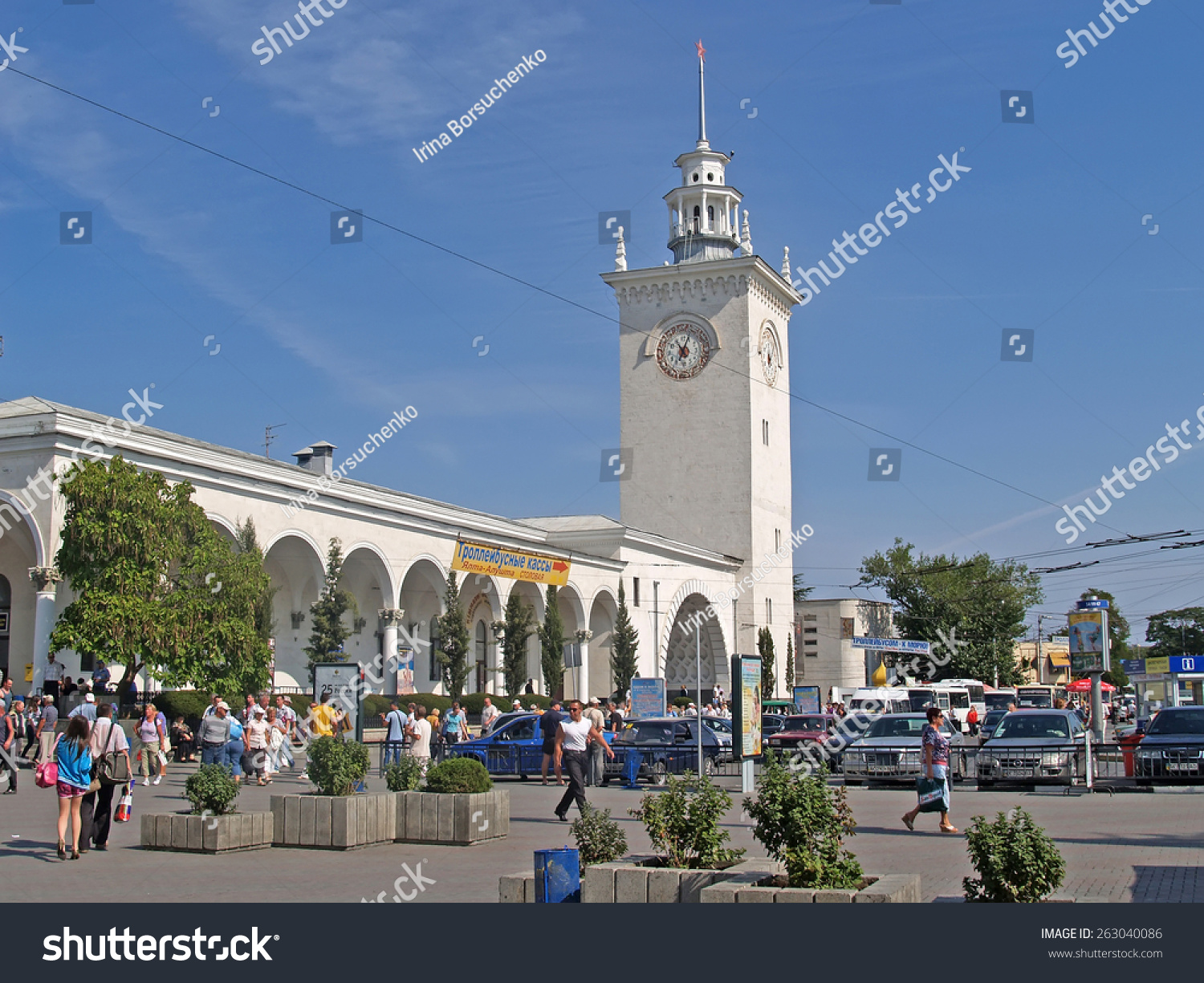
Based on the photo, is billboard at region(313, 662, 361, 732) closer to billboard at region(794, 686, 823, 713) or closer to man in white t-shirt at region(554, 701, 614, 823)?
man in white t-shirt at region(554, 701, 614, 823)

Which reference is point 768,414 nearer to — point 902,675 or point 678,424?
point 678,424

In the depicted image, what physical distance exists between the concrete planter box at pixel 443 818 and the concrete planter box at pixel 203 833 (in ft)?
5.32

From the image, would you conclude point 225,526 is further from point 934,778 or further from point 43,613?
point 934,778

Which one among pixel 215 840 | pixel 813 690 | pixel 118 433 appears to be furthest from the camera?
pixel 813 690

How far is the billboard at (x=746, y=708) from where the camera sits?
72.6 feet

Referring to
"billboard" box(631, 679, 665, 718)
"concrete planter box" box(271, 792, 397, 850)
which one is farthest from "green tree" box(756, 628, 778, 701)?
"concrete planter box" box(271, 792, 397, 850)

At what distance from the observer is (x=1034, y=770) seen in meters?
22.8

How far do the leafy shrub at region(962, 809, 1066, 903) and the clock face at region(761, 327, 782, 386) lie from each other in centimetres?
6215

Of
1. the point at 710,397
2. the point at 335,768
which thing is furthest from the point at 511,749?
the point at 710,397

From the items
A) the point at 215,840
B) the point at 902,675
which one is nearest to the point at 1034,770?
the point at 215,840

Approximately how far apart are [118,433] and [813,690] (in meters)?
27.0

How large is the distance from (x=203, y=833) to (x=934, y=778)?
29.3ft
